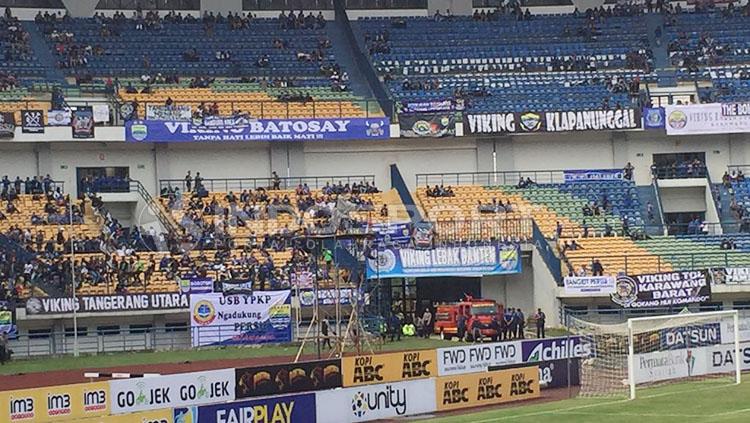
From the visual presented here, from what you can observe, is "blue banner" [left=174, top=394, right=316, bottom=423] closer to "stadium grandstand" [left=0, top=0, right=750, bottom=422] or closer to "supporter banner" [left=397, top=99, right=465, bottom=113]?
"stadium grandstand" [left=0, top=0, right=750, bottom=422]

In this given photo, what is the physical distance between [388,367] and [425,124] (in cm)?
3202

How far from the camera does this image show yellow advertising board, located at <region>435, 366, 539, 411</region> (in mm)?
36500

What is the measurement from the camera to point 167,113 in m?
66.6

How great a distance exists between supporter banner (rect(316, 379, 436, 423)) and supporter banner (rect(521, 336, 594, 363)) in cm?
592

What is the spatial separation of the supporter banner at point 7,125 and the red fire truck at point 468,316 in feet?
65.7

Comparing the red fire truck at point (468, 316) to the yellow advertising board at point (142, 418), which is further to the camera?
the red fire truck at point (468, 316)

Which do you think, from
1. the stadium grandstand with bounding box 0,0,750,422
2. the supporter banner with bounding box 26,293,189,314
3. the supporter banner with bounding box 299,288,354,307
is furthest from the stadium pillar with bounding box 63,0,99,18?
the supporter banner with bounding box 299,288,354,307

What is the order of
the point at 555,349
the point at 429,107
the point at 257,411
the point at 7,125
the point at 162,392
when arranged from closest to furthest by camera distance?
the point at 257,411 → the point at 162,392 → the point at 555,349 → the point at 7,125 → the point at 429,107

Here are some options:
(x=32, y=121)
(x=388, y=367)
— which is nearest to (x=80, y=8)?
(x=32, y=121)

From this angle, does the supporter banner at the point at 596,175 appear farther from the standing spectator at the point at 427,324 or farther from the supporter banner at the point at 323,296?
the supporter banner at the point at 323,296

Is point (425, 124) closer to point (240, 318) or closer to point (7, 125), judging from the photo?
point (240, 318)

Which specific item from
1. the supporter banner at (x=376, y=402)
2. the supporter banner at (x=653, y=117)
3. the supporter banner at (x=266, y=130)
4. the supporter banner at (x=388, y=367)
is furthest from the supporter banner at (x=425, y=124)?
the supporter banner at (x=376, y=402)

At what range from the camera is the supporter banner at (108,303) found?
183ft

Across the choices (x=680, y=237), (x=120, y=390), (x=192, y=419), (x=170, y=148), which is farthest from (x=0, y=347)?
(x=680, y=237)
